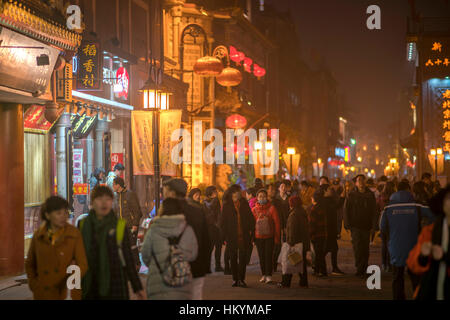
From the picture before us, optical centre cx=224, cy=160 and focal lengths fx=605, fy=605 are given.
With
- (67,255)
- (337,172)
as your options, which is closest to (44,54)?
(67,255)

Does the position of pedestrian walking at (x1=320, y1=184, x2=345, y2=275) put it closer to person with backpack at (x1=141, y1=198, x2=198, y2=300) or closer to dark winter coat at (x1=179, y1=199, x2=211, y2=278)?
dark winter coat at (x1=179, y1=199, x2=211, y2=278)

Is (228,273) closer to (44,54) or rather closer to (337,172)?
(44,54)

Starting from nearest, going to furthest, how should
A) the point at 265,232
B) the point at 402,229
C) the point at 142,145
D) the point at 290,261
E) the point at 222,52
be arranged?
the point at 402,229
the point at 290,261
the point at 265,232
the point at 142,145
the point at 222,52

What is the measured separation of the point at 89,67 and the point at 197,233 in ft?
32.5

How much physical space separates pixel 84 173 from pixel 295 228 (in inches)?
333

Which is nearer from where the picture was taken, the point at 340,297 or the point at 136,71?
the point at 340,297

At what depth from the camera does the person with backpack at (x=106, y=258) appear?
6.48m

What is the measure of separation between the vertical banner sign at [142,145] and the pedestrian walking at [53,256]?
10824 millimetres

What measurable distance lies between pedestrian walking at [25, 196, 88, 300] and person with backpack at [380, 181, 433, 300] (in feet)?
16.4

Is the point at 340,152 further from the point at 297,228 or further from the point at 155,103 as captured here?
the point at 297,228

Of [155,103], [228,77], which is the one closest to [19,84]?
[155,103]

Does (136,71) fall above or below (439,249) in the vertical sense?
above

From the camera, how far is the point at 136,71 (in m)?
21.4

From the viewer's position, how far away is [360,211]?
1318 cm
